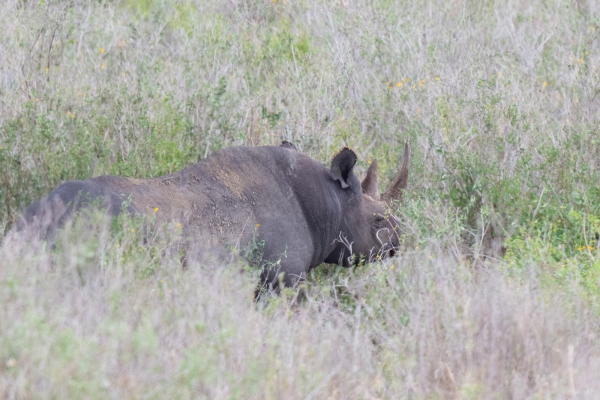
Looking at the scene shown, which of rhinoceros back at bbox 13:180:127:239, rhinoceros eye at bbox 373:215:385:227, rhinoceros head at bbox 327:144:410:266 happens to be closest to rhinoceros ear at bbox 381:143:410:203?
rhinoceros head at bbox 327:144:410:266

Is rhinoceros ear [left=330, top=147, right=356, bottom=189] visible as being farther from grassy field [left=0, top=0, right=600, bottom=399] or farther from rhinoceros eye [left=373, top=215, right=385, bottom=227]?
grassy field [left=0, top=0, right=600, bottom=399]

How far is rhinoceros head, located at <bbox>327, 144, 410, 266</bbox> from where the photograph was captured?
736 centimetres

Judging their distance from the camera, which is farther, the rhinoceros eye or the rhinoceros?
the rhinoceros eye

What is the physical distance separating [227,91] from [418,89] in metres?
2.17

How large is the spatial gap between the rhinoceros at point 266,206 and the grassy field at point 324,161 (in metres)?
0.28

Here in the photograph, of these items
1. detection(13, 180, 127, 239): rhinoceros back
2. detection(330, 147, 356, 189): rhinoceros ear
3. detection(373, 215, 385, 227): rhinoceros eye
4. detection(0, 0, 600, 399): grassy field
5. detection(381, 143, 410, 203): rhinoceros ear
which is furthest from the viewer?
detection(381, 143, 410, 203): rhinoceros ear

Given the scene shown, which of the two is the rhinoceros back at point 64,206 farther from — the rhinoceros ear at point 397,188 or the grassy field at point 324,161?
the rhinoceros ear at point 397,188

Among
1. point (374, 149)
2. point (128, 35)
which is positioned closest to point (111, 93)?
point (128, 35)

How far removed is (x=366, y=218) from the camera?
24.9 ft

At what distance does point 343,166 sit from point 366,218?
571 mm

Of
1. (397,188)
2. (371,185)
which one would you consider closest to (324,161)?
(371,185)

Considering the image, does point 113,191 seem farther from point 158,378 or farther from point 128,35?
point 128,35

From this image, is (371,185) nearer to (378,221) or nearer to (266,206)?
(378,221)

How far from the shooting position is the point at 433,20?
37.1 ft
